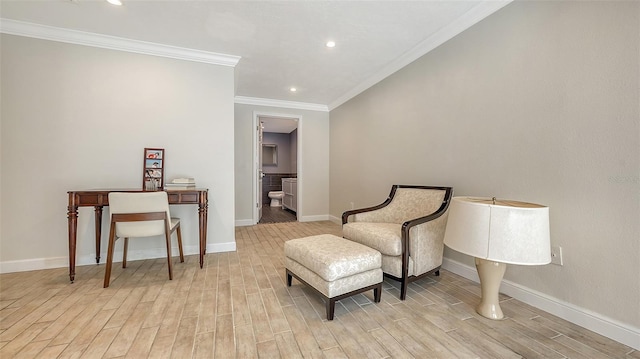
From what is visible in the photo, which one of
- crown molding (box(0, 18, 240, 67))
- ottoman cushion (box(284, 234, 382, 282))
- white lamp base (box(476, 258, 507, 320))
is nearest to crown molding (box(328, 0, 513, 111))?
crown molding (box(0, 18, 240, 67))

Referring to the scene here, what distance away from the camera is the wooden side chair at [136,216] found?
216cm

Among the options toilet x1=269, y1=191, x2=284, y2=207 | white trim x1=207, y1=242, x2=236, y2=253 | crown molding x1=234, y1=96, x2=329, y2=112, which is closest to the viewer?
white trim x1=207, y1=242, x2=236, y2=253

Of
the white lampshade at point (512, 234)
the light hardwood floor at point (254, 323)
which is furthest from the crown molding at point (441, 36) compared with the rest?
the light hardwood floor at point (254, 323)

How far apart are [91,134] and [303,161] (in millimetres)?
3236

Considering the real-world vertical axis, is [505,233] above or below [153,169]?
below

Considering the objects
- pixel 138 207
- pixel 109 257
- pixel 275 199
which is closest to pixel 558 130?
pixel 138 207

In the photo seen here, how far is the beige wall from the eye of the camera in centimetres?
145

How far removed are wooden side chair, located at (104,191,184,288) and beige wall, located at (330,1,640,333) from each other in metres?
2.72

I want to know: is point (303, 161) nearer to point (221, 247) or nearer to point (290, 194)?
point (290, 194)

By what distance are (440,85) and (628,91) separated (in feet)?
4.63

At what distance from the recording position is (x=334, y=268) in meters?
1.69

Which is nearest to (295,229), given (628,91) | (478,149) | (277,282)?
(277,282)

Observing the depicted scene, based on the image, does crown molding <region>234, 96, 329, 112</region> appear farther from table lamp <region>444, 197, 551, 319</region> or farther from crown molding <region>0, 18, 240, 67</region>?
table lamp <region>444, 197, 551, 319</region>

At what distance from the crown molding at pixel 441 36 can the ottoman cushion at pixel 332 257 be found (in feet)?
7.34
